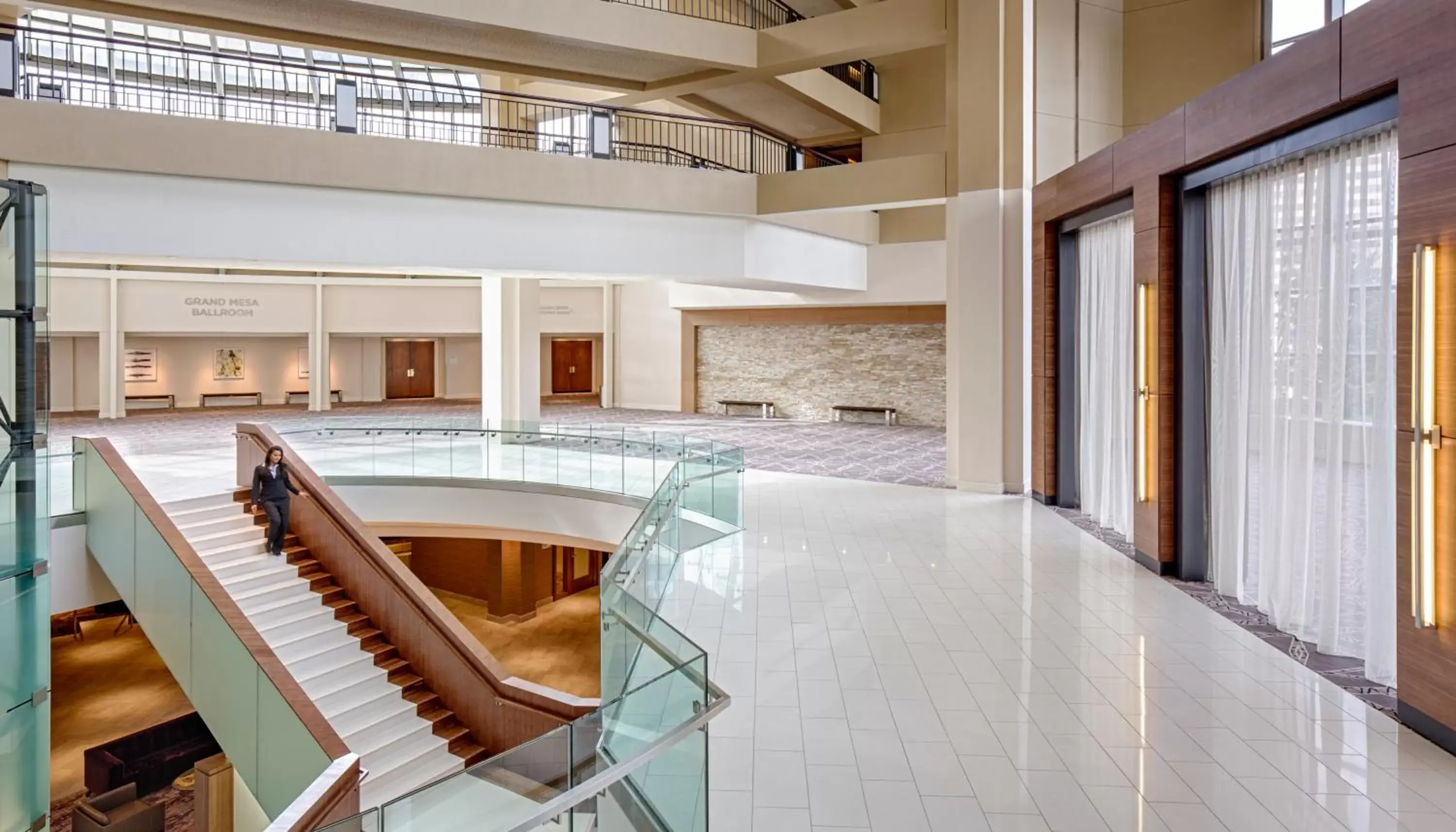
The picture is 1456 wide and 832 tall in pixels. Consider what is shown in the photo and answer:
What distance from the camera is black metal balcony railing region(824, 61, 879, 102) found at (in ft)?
78.0

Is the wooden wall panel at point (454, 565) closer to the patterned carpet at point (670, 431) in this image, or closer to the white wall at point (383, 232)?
the patterned carpet at point (670, 431)

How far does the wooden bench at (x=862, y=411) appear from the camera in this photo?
24.3 metres

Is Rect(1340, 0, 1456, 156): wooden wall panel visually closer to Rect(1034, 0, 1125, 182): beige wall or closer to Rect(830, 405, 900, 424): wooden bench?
Rect(1034, 0, 1125, 182): beige wall

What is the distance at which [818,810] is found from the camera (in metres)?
4.71

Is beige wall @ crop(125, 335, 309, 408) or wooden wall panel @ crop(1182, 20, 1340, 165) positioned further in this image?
beige wall @ crop(125, 335, 309, 408)

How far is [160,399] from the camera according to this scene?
28.5 meters

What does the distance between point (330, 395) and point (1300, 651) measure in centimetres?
2965

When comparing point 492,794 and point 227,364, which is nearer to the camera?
point 492,794

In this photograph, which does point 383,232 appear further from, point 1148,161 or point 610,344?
point 610,344

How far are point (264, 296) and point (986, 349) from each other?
22373mm

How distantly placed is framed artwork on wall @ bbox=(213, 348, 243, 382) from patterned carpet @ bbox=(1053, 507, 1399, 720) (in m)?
28.3

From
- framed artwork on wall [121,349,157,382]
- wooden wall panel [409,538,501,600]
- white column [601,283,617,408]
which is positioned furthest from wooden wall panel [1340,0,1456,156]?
framed artwork on wall [121,349,157,382]

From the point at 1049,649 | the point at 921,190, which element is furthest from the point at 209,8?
the point at 1049,649

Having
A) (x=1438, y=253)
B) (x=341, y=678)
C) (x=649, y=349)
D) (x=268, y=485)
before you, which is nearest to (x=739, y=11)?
(x=649, y=349)
